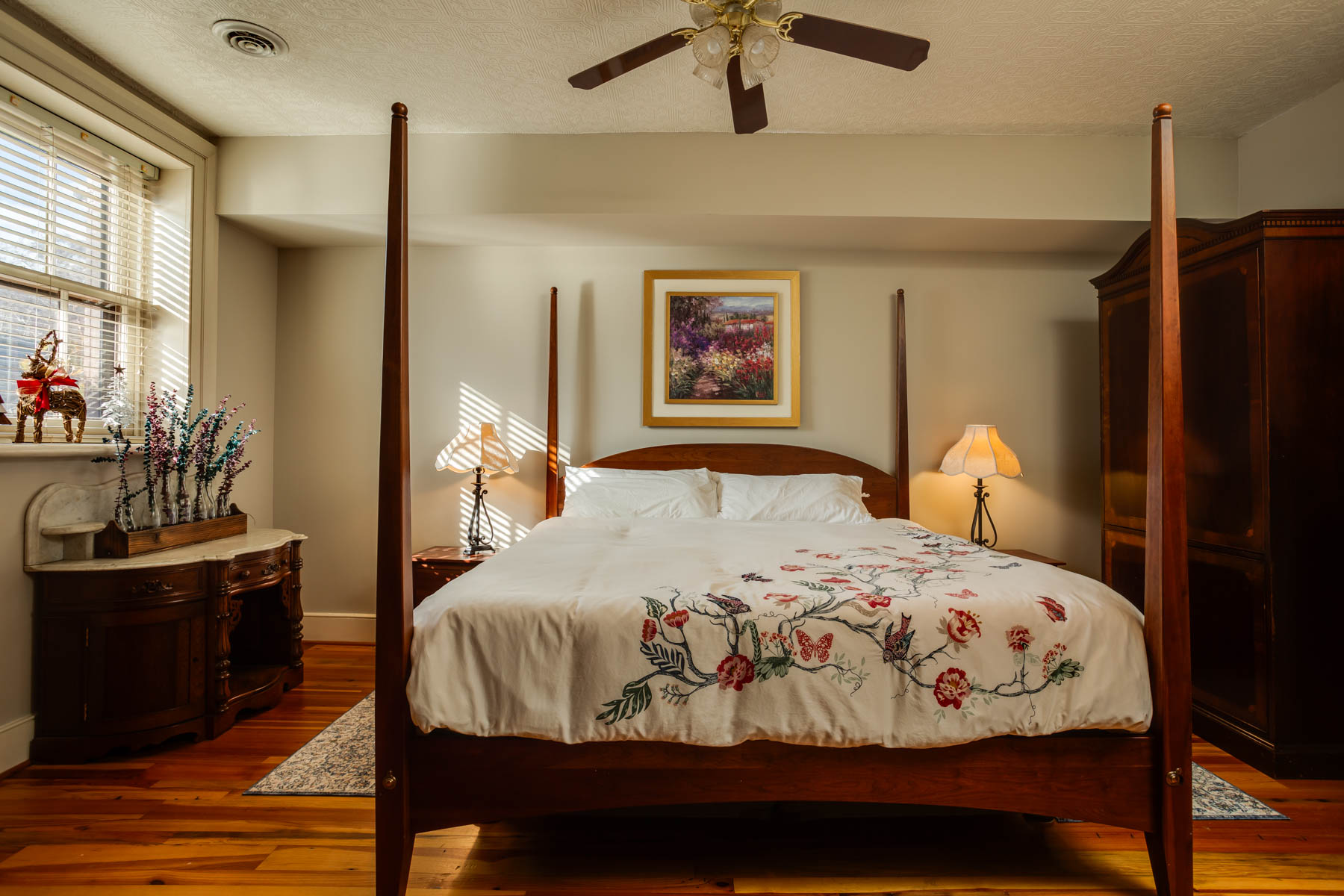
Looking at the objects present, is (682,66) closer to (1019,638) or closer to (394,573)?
(394,573)

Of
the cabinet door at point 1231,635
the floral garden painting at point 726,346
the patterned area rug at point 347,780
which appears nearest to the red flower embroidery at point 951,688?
the patterned area rug at point 347,780

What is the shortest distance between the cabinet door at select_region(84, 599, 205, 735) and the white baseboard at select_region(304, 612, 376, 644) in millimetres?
1272

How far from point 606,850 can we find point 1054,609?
1.31 meters

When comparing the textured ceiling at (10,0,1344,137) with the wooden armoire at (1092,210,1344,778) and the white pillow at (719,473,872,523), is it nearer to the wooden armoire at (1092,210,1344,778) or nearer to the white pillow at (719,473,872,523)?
the wooden armoire at (1092,210,1344,778)

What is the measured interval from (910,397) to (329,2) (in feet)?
10.3

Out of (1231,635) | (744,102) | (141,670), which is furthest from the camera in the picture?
(1231,635)

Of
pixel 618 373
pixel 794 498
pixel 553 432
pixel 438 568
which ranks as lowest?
pixel 438 568

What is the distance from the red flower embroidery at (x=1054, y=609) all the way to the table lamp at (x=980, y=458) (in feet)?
6.05

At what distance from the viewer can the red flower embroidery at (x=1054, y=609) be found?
1.54 meters

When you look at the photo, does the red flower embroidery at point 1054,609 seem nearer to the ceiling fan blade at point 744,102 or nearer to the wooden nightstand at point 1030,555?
the ceiling fan blade at point 744,102

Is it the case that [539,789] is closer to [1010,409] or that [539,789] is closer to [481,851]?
[481,851]

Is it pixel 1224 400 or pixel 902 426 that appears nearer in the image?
pixel 1224 400

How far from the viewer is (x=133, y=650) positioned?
2332mm

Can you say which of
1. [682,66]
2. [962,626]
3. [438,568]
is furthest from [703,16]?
[438,568]
